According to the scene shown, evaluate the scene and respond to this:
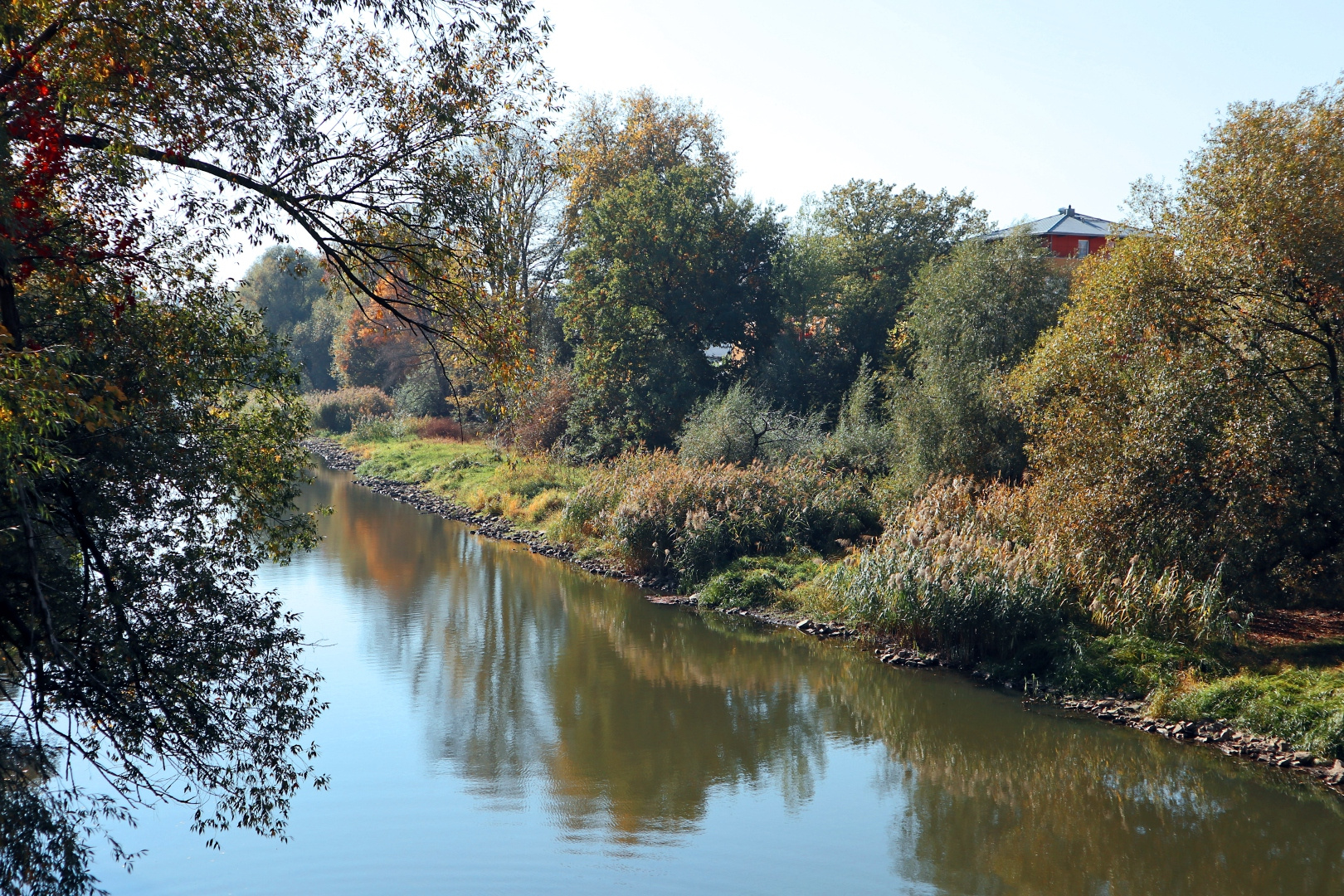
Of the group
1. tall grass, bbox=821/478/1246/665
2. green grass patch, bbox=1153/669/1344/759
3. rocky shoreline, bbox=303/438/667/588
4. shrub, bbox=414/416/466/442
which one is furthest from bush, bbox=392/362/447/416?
green grass patch, bbox=1153/669/1344/759

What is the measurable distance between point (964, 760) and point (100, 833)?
8958 millimetres

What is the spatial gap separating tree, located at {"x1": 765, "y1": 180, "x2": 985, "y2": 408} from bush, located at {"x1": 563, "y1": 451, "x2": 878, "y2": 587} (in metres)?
7.82

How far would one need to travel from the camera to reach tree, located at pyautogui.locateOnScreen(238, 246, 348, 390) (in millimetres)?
64875

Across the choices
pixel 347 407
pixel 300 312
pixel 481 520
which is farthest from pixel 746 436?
pixel 300 312

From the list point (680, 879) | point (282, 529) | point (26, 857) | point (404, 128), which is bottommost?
point (680, 879)

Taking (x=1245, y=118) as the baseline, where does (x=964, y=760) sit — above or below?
below

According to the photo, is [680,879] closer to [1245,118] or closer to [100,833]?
[100,833]

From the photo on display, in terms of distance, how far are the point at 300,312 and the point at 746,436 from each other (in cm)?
6297

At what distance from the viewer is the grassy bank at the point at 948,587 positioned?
11562 millimetres

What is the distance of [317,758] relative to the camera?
1097 cm

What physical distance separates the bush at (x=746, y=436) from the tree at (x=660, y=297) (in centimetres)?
426

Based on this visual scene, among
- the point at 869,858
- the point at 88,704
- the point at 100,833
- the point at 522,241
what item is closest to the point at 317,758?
the point at 100,833

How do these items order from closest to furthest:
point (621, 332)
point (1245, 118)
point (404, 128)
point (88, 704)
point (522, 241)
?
point (88, 704) < point (404, 128) < point (1245, 118) < point (621, 332) < point (522, 241)

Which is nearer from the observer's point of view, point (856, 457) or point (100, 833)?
point (100, 833)
